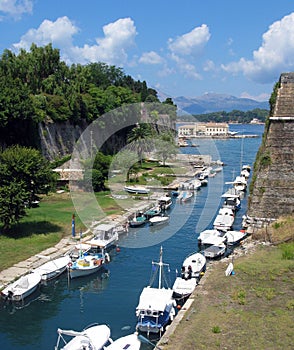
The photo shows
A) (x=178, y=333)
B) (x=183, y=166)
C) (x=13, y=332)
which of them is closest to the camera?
(x=178, y=333)

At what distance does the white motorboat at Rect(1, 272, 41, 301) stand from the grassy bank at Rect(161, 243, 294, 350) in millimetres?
8239

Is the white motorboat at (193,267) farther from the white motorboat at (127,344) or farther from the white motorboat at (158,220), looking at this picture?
the white motorboat at (158,220)

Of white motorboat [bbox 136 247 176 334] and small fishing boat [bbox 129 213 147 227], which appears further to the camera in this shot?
small fishing boat [bbox 129 213 147 227]

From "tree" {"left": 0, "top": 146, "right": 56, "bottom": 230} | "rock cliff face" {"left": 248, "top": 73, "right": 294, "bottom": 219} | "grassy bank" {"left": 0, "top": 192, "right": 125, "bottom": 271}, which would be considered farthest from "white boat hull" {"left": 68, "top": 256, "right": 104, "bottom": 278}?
"rock cliff face" {"left": 248, "top": 73, "right": 294, "bottom": 219}

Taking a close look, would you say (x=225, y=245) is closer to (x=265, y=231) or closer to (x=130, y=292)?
(x=265, y=231)

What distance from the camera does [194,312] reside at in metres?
17.0

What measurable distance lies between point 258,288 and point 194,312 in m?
3.40

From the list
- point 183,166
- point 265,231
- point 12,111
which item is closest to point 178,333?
point 265,231

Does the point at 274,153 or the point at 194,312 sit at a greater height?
the point at 274,153

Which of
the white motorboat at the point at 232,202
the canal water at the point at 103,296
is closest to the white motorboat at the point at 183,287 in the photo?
the canal water at the point at 103,296

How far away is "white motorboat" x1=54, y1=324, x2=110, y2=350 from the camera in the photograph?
1562 cm

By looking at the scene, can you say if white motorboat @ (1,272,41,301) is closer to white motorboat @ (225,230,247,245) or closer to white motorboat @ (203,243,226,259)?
white motorboat @ (203,243,226,259)

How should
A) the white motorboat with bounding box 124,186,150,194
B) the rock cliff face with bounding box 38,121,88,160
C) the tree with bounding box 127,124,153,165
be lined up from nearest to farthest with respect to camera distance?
1. the white motorboat with bounding box 124,186,150,194
2. the rock cliff face with bounding box 38,121,88,160
3. the tree with bounding box 127,124,153,165

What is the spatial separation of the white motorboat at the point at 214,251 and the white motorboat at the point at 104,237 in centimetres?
624
